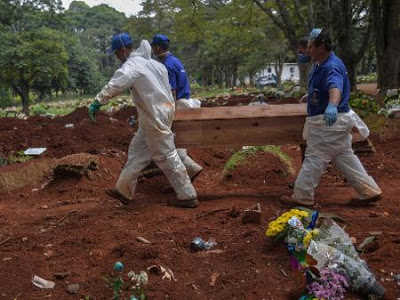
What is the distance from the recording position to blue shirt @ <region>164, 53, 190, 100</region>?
20.7 ft

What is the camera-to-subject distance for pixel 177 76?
6.39 meters

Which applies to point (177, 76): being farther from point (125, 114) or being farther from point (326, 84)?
point (125, 114)

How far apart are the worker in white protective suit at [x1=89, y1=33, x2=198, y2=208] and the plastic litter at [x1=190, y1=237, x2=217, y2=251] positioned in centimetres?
111

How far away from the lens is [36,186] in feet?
23.7

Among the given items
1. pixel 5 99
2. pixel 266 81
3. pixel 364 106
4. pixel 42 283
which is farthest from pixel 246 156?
pixel 266 81

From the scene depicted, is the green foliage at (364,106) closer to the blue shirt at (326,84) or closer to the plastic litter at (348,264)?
the blue shirt at (326,84)

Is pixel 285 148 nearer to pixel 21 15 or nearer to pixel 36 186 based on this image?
pixel 36 186

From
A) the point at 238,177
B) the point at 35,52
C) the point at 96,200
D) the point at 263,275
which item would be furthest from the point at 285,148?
the point at 35,52

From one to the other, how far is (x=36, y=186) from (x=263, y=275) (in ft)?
15.3

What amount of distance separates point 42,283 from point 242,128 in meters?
2.81

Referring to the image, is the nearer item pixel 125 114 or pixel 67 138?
pixel 67 138

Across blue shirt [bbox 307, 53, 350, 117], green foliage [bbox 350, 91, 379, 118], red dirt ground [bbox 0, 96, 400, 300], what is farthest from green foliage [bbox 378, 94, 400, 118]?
blue shirt [bbox 307, 53, 350, 117]

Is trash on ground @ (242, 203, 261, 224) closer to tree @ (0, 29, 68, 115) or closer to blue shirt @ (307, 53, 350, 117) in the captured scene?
blue shirt @ (307, 53, 350, 117)

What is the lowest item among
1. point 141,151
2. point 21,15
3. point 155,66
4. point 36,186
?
point 36,186
